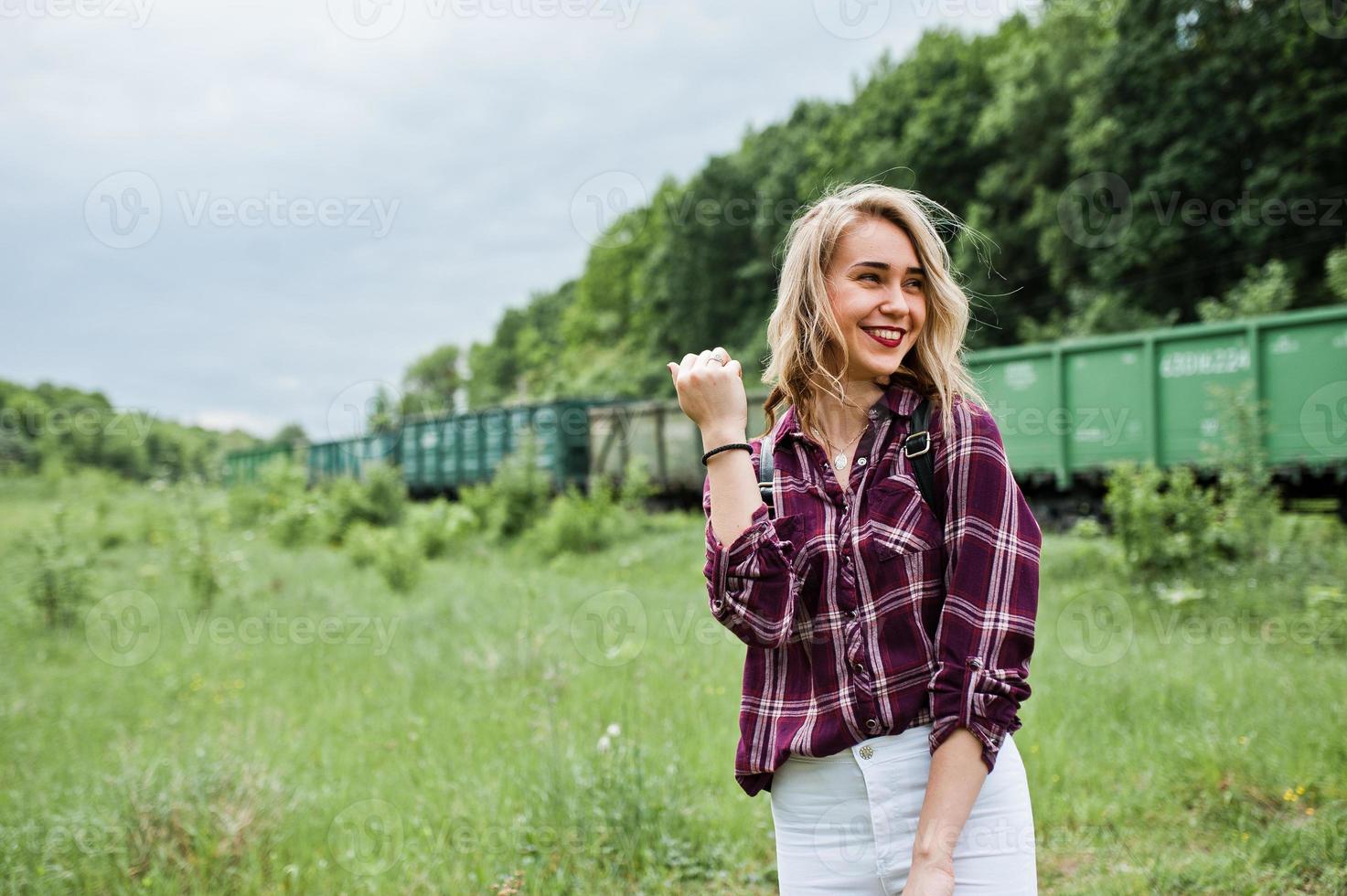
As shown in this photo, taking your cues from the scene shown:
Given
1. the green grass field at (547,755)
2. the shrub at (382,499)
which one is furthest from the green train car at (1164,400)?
the shrub at (382,499)

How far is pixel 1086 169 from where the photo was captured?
75.3ft

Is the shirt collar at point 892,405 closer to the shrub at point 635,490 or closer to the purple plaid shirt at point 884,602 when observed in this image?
the purple plaid shirt at point 884,602

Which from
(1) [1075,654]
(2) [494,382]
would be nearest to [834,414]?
(1) [1075,654]

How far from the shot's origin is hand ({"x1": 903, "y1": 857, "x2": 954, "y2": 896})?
136 cm

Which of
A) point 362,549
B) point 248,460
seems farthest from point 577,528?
point 248,460

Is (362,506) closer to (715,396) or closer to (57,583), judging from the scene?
(57,583)

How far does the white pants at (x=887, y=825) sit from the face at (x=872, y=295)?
61cm

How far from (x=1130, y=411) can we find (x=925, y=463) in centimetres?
1177

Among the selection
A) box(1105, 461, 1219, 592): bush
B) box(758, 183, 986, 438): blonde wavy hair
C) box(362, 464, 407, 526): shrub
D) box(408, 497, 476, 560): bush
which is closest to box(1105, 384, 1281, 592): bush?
box(1105, 461, 1219, 592): bush

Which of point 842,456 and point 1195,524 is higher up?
point 842,456

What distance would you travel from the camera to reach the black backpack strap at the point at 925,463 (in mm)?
1544

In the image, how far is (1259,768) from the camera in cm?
394

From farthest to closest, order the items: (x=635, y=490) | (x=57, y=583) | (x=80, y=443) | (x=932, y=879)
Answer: (x=80, y=443)
(x=635, y=490)
(x=57, y=583)
(x=932, y=879)

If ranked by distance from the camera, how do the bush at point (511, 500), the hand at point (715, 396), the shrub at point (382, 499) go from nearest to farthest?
the hand at point (715, 396) < the bush at point (511, 500) < the shrub at point (382, 499)
